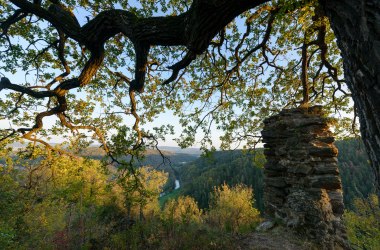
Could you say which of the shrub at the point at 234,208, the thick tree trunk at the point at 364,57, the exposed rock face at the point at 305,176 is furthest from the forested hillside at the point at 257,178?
the thick tree trunk at the point at 364,57

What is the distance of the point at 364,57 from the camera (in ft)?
4.84

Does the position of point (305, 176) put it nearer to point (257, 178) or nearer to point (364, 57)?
point (364, 57)

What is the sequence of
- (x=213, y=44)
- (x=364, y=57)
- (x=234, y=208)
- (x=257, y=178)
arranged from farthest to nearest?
(x=257, y=178), (x=234, y=208), (x=213, y=44), (x=364, y=57)

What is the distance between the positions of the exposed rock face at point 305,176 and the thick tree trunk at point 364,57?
5819mm

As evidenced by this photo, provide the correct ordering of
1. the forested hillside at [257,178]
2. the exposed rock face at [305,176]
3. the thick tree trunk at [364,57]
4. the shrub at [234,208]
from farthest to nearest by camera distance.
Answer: the forested hillside at [257,178], the shrub at [234,208], the exposed rock face at [305,176], the thick tree trunk at [364,57]

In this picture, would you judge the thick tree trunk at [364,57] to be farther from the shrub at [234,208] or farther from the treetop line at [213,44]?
the shrub at [234,208]

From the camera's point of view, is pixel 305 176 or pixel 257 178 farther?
pixel 257 178

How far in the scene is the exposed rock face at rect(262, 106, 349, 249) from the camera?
6.28 meters

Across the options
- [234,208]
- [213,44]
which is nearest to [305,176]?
[213,44]

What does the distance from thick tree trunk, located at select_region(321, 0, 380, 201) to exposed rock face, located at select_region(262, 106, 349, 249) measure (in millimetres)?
5819

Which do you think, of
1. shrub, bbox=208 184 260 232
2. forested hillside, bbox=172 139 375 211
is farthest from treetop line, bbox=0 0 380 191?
forested hillside, bbox=172 139 375 211

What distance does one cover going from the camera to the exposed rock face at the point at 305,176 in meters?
6.28

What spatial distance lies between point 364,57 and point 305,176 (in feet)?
21.2

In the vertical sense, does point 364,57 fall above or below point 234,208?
above
